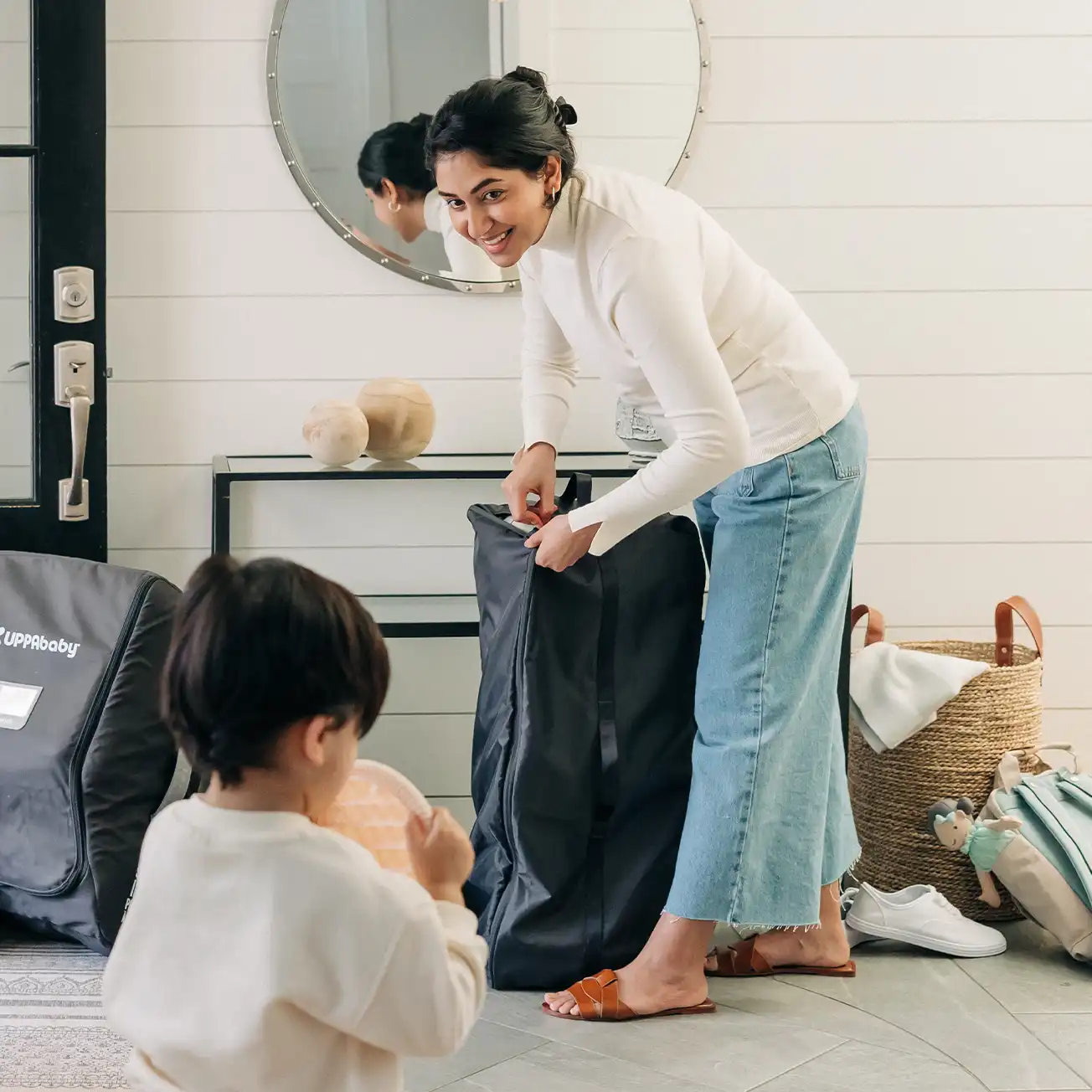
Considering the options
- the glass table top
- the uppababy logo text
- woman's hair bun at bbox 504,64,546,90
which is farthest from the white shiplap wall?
woman's hair bun at bbox 504,64,546,90

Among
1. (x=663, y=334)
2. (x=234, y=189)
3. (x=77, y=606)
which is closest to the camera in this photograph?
(x=663, y=334)

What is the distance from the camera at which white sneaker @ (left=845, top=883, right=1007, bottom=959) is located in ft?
6.79

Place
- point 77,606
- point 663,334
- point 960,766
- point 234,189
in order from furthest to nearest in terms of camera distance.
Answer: point 234,189
point 960,766
point 77,606
point 663,334

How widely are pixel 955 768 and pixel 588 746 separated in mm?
715

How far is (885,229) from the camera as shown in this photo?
2453mm

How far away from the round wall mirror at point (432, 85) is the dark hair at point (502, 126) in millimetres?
751

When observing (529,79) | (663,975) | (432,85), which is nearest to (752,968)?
(663,975)

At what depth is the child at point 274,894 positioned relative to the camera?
2.93 ft

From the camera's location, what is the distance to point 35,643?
6.67ft

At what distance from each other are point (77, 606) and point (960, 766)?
1436 mm

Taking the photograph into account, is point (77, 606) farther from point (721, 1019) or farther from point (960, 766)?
point (960, 766)

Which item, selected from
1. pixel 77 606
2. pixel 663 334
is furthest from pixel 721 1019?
pixel 77 606

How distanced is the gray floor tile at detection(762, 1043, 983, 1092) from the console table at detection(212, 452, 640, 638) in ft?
2.87

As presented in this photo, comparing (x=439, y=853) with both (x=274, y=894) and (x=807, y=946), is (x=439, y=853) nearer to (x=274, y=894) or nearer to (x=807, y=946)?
(x=274, y=894)
